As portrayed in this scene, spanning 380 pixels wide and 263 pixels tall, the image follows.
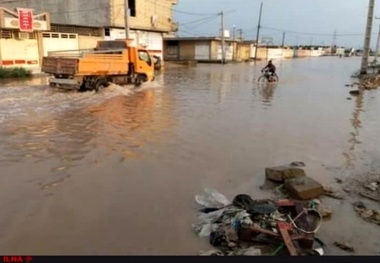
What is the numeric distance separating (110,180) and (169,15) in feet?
130

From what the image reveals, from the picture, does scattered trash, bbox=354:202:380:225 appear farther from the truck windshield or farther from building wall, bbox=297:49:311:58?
building wall, bbox=297:49:311:58

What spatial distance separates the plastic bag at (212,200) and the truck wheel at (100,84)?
12302mm

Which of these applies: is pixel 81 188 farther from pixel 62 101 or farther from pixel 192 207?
pixel 62 101

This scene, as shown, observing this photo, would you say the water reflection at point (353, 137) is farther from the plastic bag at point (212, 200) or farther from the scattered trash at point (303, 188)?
the plastic bag at point (212, 200)

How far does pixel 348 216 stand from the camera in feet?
16.5

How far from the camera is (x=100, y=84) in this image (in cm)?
1695

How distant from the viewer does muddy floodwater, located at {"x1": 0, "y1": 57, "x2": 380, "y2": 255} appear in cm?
439

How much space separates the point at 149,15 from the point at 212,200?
35.9 meters

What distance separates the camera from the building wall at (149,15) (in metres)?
33.1

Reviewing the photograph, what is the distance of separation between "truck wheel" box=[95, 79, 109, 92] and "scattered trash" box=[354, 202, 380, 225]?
13.4 meters

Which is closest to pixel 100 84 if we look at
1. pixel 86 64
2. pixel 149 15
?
pixel 86 64

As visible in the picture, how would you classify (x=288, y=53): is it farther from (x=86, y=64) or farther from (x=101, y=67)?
(x=86, y=64)

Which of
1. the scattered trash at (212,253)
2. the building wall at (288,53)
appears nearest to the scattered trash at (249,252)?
the scattered trash at (212,253)

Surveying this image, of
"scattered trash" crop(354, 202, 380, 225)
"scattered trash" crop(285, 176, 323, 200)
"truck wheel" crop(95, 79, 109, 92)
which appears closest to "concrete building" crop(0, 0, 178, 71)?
"truck wheel" crop(95, 79, 109, 92)
